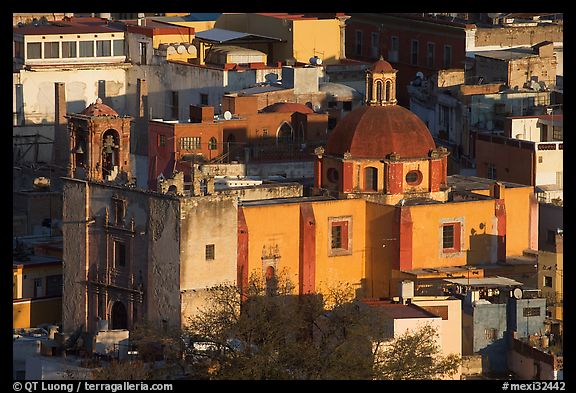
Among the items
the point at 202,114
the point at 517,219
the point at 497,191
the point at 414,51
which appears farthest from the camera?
the point at 414,51

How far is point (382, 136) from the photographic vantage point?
9125 cm

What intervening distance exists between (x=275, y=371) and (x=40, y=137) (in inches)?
1412

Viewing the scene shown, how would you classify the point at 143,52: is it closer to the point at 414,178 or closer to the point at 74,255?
the point at 414,178

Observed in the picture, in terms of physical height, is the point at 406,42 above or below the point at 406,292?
above

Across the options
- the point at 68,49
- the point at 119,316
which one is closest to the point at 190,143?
the point at 119,316

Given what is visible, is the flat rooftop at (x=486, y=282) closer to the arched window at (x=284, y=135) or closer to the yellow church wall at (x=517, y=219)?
the yellow church wall at (x=517, y=219)

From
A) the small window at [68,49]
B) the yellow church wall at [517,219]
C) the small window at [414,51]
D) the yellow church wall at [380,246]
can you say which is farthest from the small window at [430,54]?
the yellow church wall at [380,246]

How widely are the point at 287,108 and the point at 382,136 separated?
12372 millimetres

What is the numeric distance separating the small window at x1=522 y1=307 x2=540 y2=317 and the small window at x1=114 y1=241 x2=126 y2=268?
37.4 feet

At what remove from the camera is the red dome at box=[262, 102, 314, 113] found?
338 feet

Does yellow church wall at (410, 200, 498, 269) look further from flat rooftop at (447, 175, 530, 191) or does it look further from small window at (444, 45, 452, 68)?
small window at (444, 45, 452, 68)

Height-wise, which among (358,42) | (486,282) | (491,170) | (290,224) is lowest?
(486,282)

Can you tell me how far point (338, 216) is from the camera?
294 feet

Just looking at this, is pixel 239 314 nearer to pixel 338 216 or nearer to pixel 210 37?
pixel 338 216
